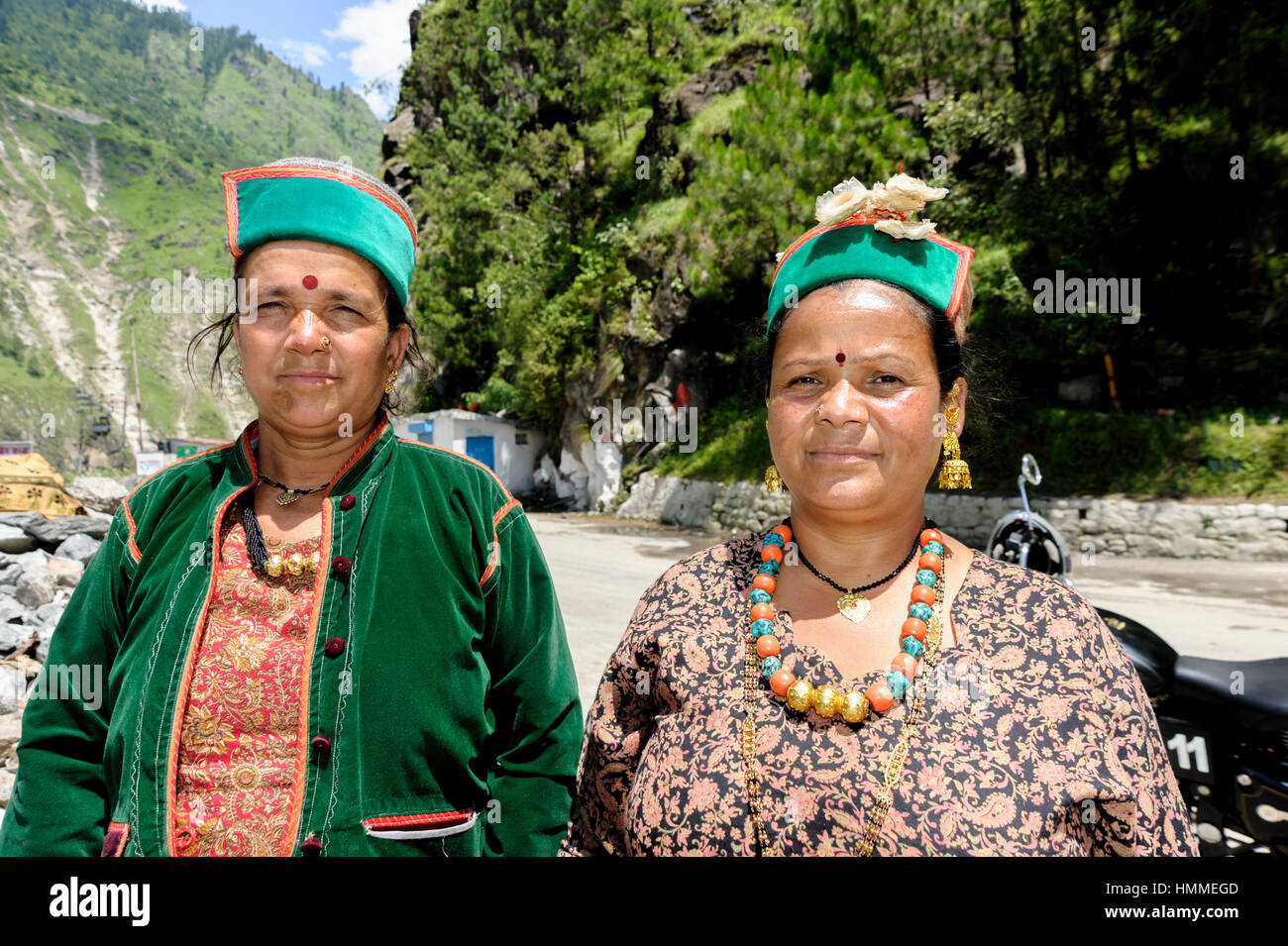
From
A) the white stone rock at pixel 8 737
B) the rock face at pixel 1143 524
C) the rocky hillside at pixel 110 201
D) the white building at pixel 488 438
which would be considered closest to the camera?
the white stone rock at pixel 8 737

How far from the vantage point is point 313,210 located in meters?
A: 1.60

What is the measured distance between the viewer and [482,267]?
26.9 m

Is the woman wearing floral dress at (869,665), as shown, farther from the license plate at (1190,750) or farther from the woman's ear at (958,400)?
the license plate at (1190,750)

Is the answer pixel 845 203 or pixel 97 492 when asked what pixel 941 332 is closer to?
pixel 845 203

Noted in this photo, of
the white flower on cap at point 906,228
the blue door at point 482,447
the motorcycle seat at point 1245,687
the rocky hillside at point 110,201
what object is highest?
the rocky hillside at point 110,201

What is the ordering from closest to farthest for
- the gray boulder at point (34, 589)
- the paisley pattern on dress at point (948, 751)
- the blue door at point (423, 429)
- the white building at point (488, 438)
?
1. the paisley pattern on dress at point (948, 751)
2. the gray boulder at point (34, 589)
3. the white building at point (488, 438)
4. the blue door at point (423, 429)

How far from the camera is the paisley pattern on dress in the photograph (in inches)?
48.6

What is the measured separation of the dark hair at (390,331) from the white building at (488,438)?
66.7 ft

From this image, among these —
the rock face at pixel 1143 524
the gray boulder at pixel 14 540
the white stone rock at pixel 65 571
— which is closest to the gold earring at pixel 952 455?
the white stone rock at pixel 65 571

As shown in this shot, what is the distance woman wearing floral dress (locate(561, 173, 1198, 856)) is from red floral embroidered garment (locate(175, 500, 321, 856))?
632mm

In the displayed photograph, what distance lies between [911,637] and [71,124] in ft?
468

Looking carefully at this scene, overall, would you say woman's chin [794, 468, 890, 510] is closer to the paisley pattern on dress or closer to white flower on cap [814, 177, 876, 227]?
the paisley pattern on dress

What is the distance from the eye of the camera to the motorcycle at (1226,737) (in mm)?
2477
